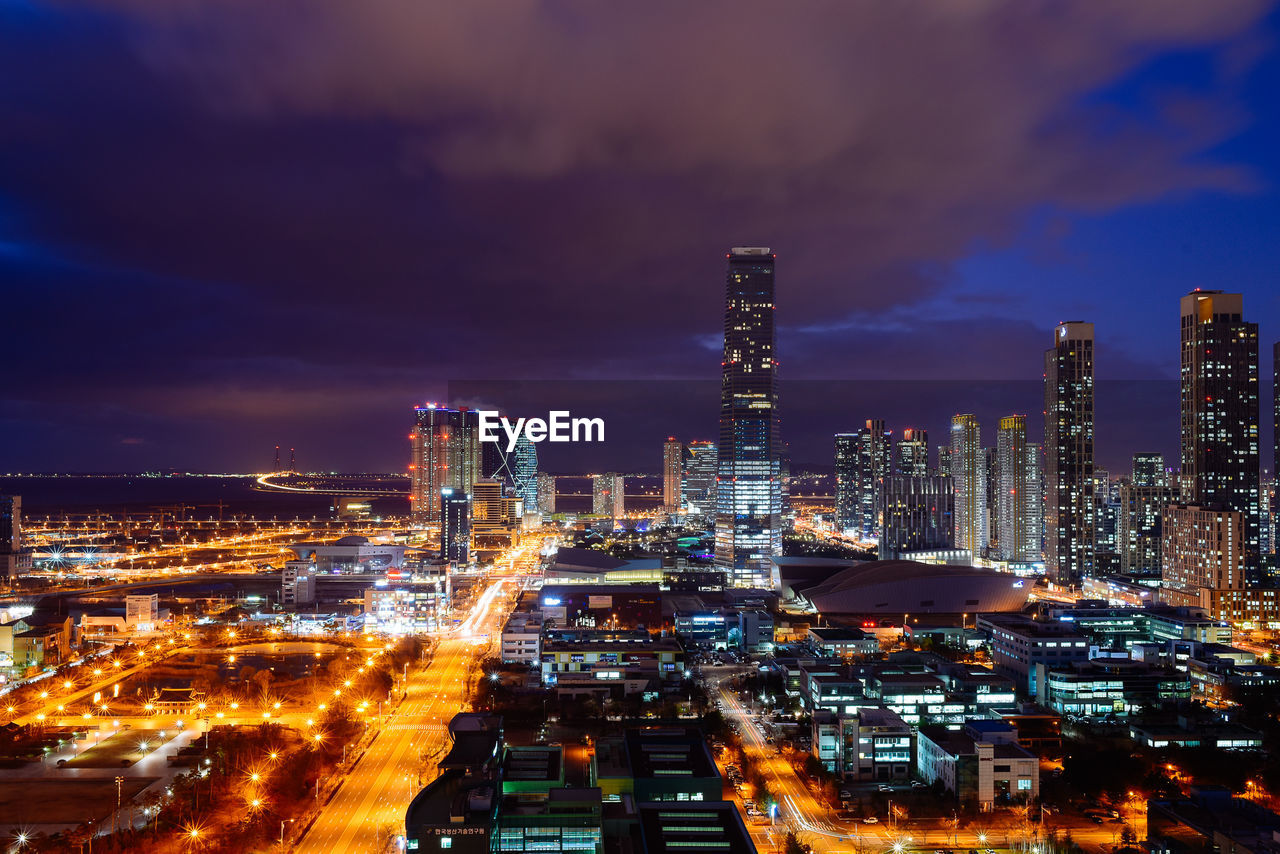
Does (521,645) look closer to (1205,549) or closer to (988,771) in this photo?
(988,771)

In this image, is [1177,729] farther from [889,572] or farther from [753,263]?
[753,263]

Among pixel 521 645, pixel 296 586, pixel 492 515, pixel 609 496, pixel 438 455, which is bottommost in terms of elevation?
pixel 521 645

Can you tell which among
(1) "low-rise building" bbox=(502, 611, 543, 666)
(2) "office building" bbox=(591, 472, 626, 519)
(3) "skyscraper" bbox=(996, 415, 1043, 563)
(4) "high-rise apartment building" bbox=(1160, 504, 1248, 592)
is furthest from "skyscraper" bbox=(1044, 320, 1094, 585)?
(2) "office building" bbox=(591, 472, 626, 519)

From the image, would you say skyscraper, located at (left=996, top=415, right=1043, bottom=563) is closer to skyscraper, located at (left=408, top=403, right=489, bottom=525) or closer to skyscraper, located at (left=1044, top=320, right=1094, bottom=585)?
skyscraper, located at (left=1044, top=320, right=1094, bottom=585)

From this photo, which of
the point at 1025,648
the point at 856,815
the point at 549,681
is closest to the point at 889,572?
the point at 1025,648

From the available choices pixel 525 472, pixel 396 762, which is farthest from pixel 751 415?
pixel 396 762

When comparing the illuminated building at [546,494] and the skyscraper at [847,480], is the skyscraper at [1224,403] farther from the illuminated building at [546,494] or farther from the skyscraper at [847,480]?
the illuminated building at [546,494]
